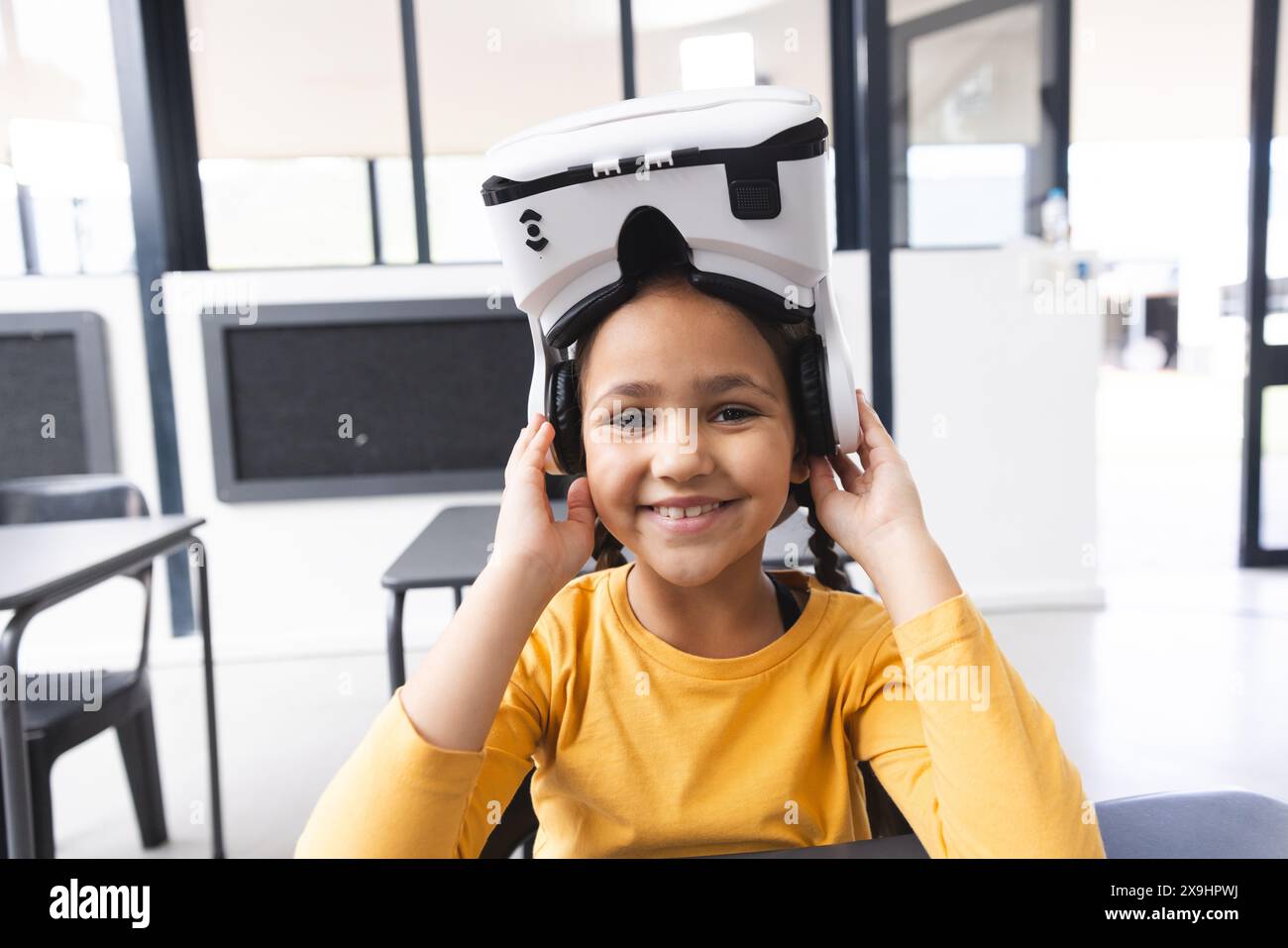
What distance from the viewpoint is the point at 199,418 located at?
9.37 feet

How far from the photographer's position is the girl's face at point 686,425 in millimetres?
650

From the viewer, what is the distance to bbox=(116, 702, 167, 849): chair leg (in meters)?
1.71

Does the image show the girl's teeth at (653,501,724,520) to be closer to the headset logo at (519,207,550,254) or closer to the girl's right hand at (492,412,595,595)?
the girl's right hand at (492,412,595,595)

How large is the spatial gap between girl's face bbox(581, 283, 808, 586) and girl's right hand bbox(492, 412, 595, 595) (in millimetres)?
29

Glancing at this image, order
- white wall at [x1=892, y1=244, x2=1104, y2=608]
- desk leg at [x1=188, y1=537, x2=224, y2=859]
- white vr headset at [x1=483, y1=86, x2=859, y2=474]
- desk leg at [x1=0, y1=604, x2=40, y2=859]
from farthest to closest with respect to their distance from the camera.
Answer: white wall at [x1=892, y1=244, x2=1104, y2=608]
desk leg at [x1=188, y1=537, x2=224, y2=859]
desk leg at [x1=0, y1=604, x2=40, y2=859]
white vr headset at [x1=483, y1=86, x2=859, y2=474]

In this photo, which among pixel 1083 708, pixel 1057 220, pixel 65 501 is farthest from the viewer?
pixel 1057 220

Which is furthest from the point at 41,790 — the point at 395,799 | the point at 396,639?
the point at 395,799

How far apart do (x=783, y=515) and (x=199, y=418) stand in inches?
104

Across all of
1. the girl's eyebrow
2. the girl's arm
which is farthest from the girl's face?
the girl's arm

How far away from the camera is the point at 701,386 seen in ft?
2.15

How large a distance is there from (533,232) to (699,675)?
383 mm

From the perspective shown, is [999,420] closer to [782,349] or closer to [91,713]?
[782,349]

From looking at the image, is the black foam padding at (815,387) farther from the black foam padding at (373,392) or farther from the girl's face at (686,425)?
the black foam padding at (373,392)
